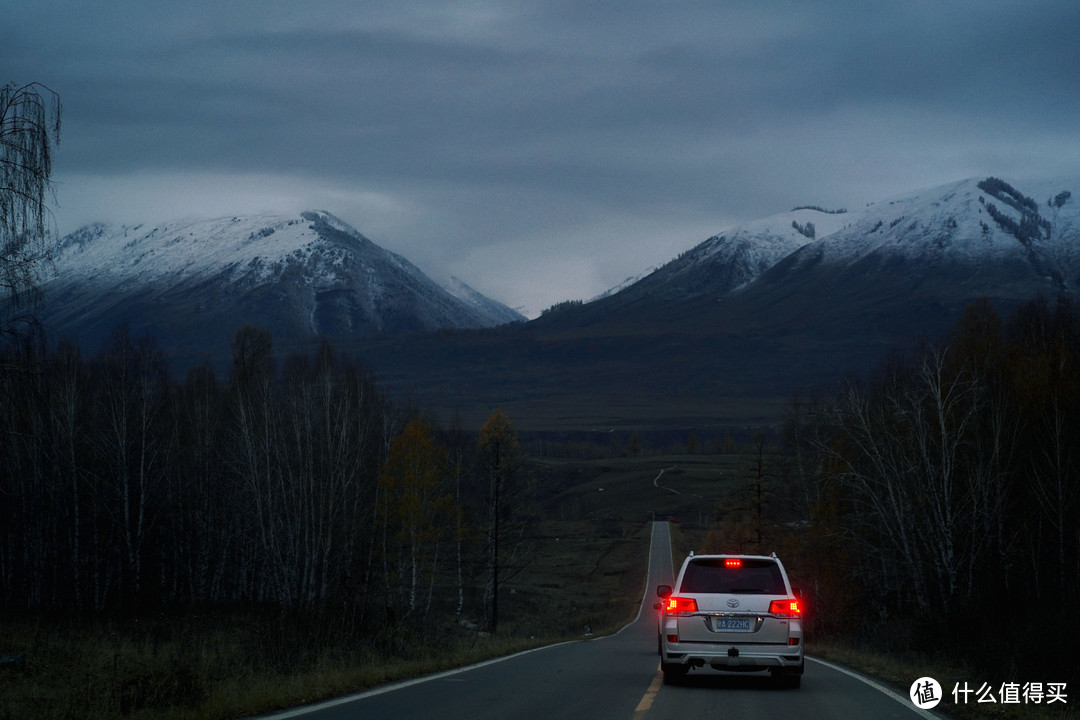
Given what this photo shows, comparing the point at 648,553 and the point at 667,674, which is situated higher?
the point at 667,674

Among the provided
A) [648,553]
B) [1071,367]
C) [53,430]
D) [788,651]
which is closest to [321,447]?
[53,430]

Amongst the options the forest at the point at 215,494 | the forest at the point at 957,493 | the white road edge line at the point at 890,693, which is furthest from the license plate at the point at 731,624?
the forest at the point at 215,494

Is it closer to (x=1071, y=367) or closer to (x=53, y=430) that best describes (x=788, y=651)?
(x=1071, y=367)

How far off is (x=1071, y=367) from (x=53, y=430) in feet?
146

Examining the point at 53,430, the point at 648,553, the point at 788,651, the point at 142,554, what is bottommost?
the point at 648,553

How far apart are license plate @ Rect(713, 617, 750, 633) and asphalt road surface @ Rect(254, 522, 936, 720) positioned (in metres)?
0.83

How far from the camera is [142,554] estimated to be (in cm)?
4722

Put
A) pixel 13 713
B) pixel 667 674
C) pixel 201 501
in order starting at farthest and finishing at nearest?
pixel 201 501, pixel 667 674, pixel 13 713

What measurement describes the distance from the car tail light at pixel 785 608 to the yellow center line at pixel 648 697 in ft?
6.47

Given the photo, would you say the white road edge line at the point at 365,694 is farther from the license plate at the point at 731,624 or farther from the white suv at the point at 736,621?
the license plate at the point at 731,624

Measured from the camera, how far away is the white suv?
14.3 metres

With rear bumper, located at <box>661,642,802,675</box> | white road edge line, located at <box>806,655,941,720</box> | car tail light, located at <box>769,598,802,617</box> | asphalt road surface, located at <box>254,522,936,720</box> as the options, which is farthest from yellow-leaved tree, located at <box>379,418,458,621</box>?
car tail light, located at <box>769,598,802,617</box>

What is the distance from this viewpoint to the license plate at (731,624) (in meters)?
14.3

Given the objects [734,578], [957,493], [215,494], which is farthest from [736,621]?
[215,494]
